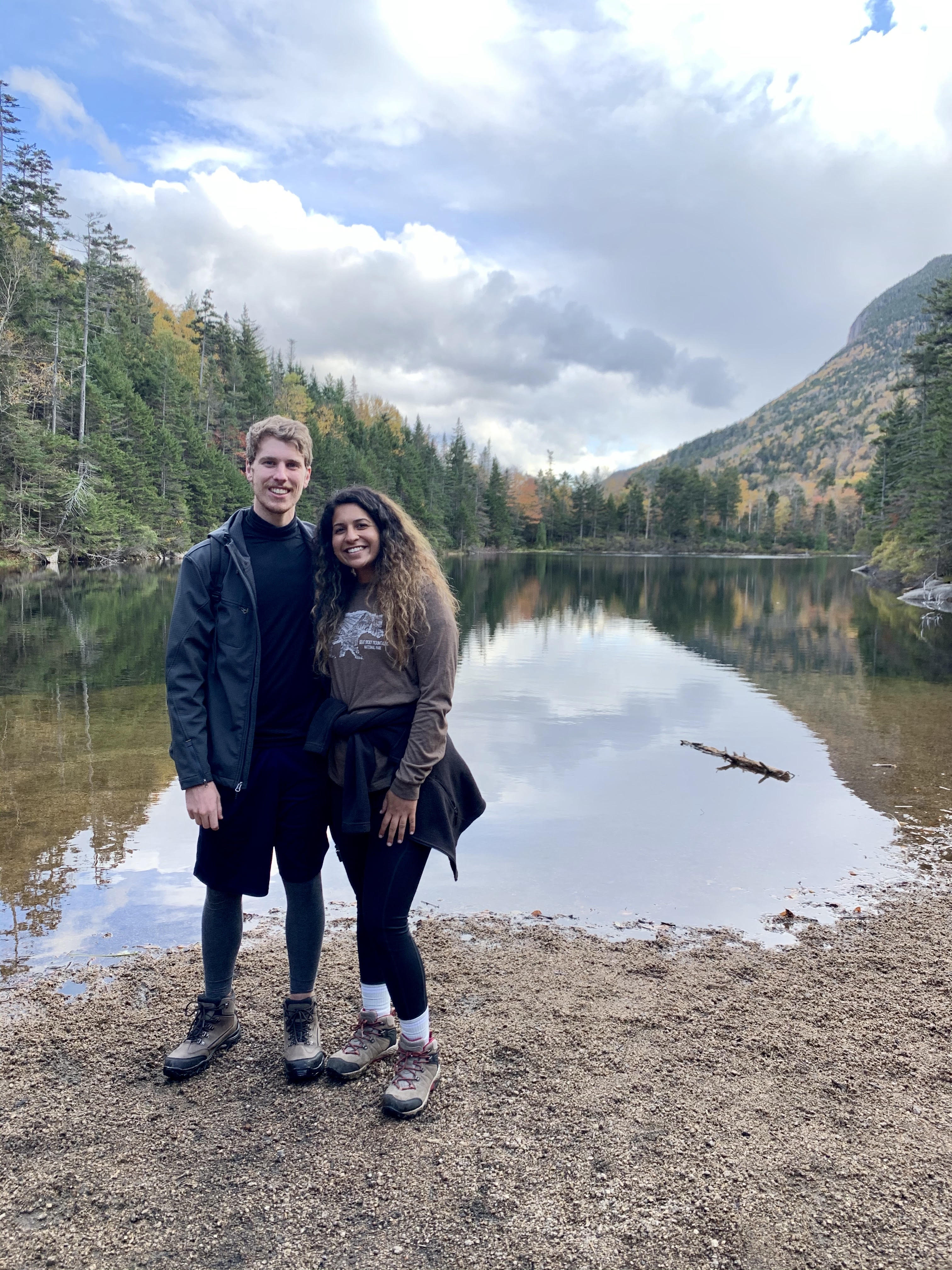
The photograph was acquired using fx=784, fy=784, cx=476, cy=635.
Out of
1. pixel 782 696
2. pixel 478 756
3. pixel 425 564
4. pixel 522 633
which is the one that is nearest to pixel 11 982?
pixel 425 564

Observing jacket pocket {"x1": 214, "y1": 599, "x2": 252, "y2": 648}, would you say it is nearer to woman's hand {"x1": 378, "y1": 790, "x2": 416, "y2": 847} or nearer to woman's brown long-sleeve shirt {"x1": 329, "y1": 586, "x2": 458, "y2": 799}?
woman's brown long-sleeve shirt {"x1": 329, "y1": 586, "x2": 458, "y2": 799}

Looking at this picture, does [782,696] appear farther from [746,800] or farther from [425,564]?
[425,564]

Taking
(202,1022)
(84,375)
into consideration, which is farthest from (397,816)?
(84,375)

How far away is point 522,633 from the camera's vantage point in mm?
22250

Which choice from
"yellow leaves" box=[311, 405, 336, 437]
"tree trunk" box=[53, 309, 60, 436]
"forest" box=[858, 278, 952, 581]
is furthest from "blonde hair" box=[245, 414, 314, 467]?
"yellow leaves" box=[311, 405, 336, 437]

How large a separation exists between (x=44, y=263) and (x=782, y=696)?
168 ft

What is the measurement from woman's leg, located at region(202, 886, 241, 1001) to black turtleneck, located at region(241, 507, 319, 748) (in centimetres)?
68

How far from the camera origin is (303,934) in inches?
125

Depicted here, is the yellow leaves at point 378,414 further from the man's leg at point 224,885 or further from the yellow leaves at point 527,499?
the man's leg at point 224,885

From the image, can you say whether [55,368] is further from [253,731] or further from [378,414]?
[378,414]

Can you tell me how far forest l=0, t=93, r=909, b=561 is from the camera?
121 ft

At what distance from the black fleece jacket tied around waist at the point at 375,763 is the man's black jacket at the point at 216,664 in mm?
291

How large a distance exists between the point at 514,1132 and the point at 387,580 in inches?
77.5

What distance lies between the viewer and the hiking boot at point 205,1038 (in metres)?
2.98
